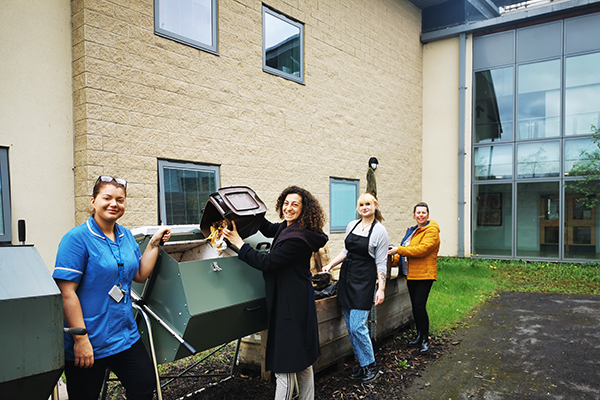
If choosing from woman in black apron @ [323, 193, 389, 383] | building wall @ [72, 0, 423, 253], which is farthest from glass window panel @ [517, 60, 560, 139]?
woman in black apron @ [323, 193, 389, 383]

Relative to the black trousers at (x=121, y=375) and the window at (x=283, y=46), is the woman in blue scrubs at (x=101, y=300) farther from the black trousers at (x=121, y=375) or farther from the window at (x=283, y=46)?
the window at (x=283, y=46)

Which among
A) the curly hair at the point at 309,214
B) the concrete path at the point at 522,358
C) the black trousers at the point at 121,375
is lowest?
the concrete path at the point at 522,358

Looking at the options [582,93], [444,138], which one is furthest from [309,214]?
[582,93]

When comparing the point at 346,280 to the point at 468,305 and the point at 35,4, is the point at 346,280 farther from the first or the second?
the point at 35,4

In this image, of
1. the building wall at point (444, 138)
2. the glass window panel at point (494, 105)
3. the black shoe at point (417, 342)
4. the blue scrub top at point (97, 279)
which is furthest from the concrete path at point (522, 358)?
the glass window panel at point (494, 105)

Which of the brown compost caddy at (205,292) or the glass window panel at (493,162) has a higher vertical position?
the glass window panel at (493,162)

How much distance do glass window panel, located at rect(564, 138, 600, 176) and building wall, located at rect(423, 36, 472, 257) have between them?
2659mm

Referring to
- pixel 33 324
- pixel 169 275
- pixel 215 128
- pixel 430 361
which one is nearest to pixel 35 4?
pixel 215 128

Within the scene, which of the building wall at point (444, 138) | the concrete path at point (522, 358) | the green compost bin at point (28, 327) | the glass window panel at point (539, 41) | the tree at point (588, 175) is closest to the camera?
the green compost bin at point (28, 327)

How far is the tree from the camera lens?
11195 mm

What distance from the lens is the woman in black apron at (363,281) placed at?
4066 mm

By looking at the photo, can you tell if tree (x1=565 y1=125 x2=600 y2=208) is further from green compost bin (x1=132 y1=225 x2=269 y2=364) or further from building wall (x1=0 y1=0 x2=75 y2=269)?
building wall (x1=0 y1=0 x2=75 y2=269)

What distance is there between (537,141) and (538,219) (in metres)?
2.33

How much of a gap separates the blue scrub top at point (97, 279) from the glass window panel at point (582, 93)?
43.2 feet
